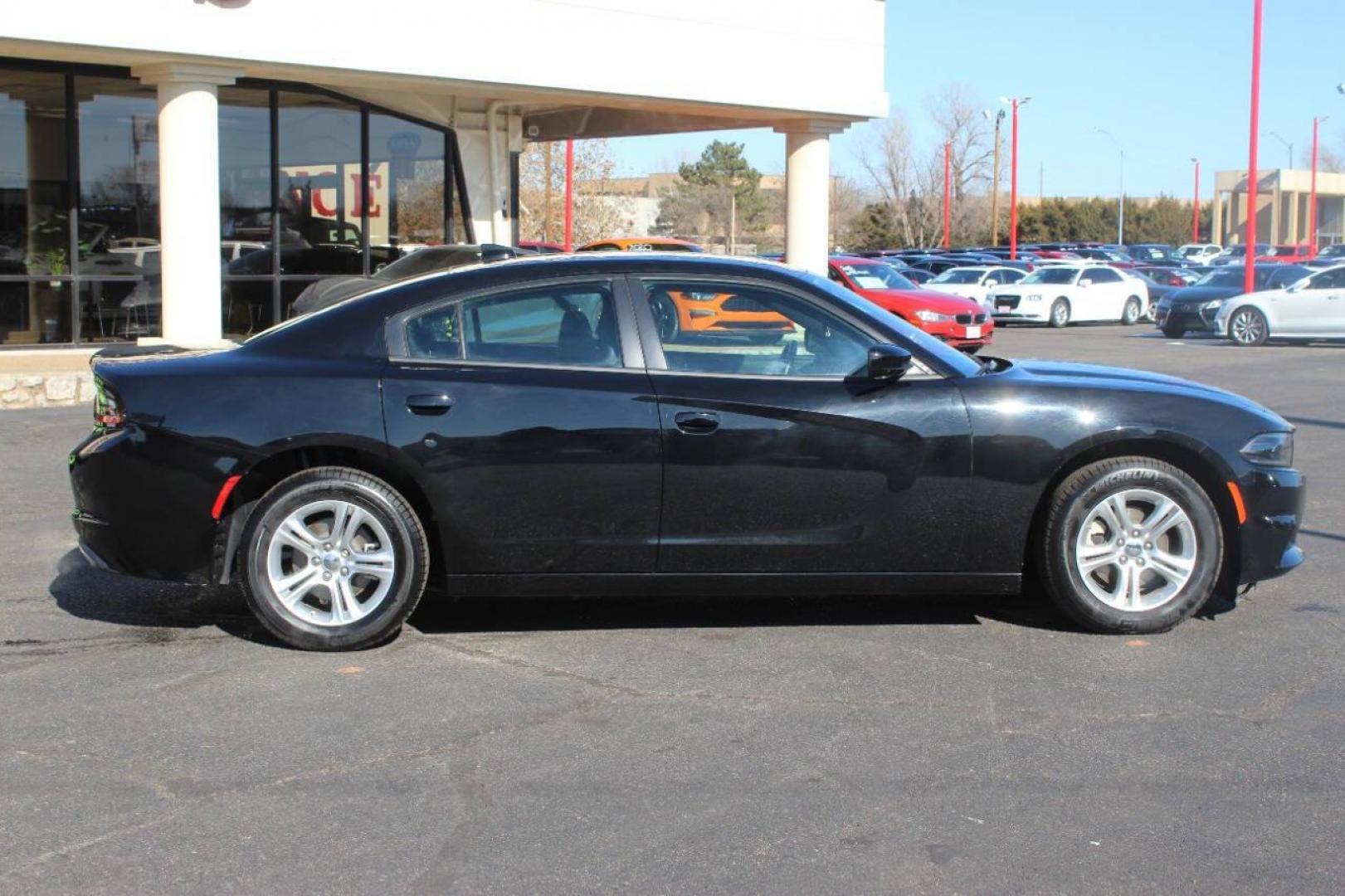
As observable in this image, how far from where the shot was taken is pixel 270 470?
604cm

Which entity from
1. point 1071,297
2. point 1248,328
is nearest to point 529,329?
point 1248,328

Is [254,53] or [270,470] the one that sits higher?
[254,53]

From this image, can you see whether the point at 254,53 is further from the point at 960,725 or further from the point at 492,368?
the point at 960,725

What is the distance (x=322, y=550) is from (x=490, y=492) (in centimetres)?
71

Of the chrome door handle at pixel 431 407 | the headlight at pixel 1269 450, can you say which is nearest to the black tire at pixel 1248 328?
the headlight at pixel 1269 450

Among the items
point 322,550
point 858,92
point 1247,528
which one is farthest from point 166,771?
point 858,92

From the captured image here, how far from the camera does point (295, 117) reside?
61.2 ft

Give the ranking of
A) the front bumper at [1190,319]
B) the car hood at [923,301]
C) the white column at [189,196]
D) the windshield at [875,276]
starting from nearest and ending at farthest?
the white column at [189,196] < the car hood at [923,301] < the windshield at [875,276] < the front bumper at [1190,319]

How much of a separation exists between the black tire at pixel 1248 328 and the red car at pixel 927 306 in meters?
5.53

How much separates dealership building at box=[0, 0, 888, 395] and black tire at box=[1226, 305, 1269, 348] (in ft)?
31.5

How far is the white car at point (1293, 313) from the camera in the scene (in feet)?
85.1

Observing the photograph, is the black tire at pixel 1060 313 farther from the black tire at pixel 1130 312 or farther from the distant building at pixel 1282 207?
the distant building at pixel 1282 207

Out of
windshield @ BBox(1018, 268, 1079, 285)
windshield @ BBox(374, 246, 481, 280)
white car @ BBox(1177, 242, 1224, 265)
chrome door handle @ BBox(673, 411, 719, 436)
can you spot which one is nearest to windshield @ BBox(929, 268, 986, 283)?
windshield @ BBox(1018, 268, 1079, 285)

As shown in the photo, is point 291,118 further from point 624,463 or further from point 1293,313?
point 1293,313
